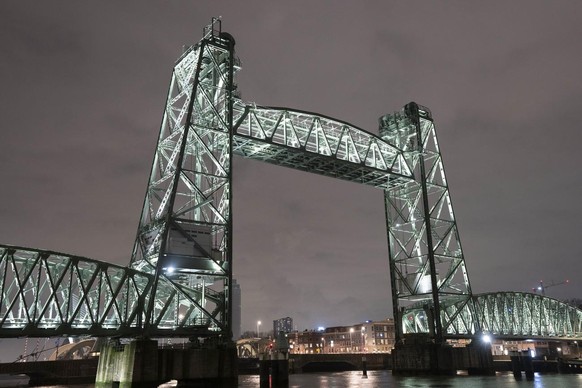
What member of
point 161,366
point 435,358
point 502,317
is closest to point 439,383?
point 435,358

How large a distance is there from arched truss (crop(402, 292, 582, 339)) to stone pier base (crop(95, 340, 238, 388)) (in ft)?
71.9

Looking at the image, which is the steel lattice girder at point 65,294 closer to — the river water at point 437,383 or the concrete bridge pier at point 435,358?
the river water at point 437,383

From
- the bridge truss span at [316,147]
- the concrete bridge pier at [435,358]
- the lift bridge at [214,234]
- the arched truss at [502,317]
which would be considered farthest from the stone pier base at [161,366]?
the arched truss at [502,317]

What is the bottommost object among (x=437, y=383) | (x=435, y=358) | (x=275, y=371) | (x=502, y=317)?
(x=437, y=383)

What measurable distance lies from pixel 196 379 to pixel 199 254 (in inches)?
286

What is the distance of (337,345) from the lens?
14200cm

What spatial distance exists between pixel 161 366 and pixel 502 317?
41056 mm

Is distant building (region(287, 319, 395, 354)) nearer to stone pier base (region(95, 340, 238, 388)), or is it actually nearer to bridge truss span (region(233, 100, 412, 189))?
bridge truss span (region(233, 100, 412, 189))

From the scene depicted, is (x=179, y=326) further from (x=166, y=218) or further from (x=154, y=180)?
(x=154, y=180)

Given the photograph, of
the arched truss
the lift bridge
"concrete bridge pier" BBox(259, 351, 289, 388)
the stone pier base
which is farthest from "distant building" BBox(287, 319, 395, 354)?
the stone pier base

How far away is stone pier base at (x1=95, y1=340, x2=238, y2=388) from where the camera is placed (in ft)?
86.7

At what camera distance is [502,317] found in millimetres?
54562

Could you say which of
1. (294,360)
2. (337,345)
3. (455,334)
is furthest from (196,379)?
(337,345)

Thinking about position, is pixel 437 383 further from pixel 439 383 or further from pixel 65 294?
pixel 65 294
